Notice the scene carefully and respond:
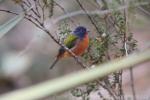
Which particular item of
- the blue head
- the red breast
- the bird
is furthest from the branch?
the blue head

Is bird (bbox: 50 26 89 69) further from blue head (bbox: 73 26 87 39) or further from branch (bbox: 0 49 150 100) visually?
branch (bbox: 0 49 150 100)

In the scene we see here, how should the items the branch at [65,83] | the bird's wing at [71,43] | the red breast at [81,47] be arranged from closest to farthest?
the branch at [65,83]
the red breast at [81,47]
the bird's wing at [71,43]

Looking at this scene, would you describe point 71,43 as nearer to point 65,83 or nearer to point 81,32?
point 81,32

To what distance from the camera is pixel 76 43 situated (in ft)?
12.2

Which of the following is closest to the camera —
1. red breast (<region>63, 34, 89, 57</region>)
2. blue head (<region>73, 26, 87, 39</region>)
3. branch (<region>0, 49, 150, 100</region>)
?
branch (<region>0, 49, 150, 100</region>)

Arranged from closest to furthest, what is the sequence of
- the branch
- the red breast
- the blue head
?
the branch, the red breast, the blue head

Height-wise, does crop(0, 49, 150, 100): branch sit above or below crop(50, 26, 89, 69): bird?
below

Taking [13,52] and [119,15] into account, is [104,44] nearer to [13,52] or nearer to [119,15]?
[119,15]

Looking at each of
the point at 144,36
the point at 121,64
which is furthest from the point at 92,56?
the point at 144,36

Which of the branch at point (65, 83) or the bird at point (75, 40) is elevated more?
the bird at point (75, 40)

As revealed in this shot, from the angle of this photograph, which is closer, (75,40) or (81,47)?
(81,47)

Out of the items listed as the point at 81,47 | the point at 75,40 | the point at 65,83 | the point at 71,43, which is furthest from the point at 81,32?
the point at 65,83

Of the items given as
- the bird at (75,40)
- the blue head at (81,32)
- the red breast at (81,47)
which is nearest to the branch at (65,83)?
the red breast at (81,47)

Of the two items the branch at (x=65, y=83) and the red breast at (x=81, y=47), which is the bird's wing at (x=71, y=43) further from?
the branch at (x=65, y=83)
